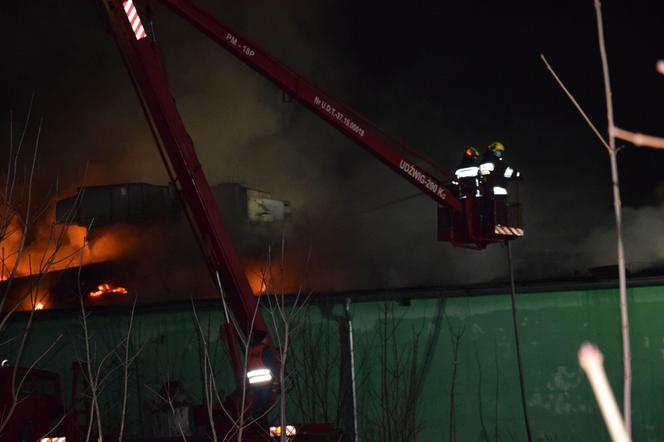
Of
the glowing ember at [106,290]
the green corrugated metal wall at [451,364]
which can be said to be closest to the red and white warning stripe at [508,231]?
the green corrugated metal wall at [451,364]

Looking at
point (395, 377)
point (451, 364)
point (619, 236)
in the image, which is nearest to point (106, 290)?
point (395, 377)

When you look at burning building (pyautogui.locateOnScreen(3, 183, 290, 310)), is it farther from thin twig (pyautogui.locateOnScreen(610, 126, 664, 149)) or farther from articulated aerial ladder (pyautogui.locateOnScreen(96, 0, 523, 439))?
thin twig (pyautogui.locateOnScreen(610, 126, 664, 149))

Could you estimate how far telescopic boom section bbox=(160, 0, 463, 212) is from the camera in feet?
23.6

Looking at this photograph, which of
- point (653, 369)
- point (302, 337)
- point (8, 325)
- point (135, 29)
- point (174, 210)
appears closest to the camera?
point (135, 29)

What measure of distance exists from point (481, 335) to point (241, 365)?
4.00 meters

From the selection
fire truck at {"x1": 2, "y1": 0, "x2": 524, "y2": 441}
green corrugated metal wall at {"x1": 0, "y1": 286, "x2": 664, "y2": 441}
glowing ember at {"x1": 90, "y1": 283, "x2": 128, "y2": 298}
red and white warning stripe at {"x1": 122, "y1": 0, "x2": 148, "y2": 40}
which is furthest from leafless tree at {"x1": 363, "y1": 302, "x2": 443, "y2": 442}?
glowing ember at {"x1": 90, "y1": 283, "x2": 128, "y2": 298}

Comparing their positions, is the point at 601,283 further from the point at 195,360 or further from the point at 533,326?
the point at 195,360

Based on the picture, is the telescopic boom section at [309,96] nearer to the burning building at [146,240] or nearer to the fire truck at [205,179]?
the fire truck at [205,179]

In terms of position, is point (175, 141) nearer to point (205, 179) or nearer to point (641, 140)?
point (205, 179)

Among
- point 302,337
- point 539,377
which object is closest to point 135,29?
point 302,337

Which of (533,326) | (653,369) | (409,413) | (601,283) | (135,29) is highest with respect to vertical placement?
(135,29)

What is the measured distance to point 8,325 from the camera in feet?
34.7

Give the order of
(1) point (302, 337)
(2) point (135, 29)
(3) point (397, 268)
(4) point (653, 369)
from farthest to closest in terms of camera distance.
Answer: (3) point (397, 268), (1) point (302, 337), (4) point (653, 369), (2) point (135, 29)

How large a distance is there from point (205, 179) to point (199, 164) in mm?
240
